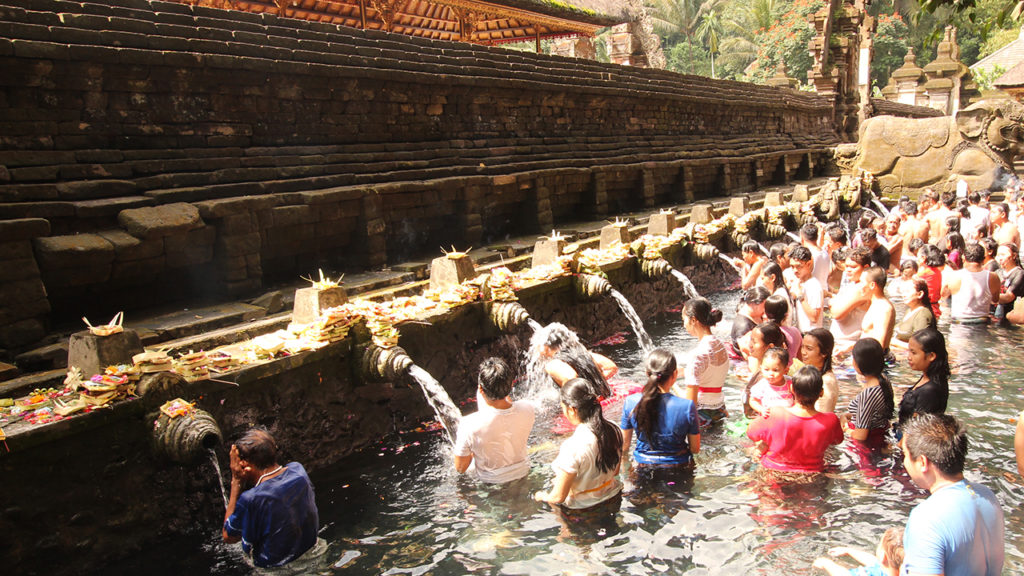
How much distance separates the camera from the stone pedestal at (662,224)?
11.0 meters

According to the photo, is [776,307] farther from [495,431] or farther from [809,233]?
[809,233]

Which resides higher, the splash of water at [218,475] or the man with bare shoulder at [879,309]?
the man with bare shoulder at [879,309]

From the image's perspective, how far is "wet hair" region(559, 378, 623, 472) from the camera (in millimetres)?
3996

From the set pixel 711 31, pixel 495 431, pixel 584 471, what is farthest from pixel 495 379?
pixel 711 31

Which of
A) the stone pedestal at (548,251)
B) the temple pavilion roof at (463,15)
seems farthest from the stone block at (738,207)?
the temple pavilion roof at (463,15)

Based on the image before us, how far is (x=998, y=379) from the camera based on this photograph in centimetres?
691

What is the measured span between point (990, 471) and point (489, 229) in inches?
355

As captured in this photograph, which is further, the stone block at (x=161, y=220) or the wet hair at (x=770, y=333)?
the stone block at (x=161, y=220)

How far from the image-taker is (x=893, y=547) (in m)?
3.19

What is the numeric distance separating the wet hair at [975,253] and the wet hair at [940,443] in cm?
633

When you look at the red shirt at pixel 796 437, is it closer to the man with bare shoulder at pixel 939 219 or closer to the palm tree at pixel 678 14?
the man with bare shoulder at pixel 939 219

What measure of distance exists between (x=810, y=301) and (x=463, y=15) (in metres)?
14.3

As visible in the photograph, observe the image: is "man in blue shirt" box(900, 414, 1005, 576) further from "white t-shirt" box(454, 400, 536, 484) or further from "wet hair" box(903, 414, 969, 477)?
"white t-shirt" box(454, 400, 536, 484)

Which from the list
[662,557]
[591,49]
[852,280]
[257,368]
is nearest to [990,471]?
[852,280]
